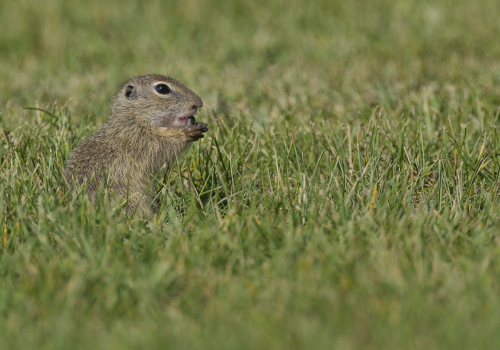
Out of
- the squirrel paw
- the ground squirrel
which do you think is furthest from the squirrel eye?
the squirrel paw

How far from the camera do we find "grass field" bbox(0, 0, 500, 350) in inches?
89.3

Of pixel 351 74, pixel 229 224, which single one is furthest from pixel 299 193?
pixel 351 74

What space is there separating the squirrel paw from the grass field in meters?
0.18

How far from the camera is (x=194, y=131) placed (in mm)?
3785

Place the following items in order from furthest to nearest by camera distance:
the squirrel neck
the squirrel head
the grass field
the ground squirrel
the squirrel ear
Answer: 1. the squirrel ear
2. the squirrel head
3. the squirrel neck
4. the ground squirrel
5. the grass field

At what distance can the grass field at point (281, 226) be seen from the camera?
7.44 ft

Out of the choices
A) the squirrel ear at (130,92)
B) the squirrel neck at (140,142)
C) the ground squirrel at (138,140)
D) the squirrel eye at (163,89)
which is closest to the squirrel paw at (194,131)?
the ground squirrel at (138,140)

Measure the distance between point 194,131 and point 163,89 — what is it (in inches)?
18.9

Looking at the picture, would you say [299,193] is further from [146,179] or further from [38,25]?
[38,25]

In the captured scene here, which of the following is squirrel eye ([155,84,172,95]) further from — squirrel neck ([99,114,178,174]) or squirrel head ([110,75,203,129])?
squirrel neck ([99,114,178,174])

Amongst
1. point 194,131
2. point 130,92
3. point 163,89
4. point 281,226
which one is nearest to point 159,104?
point 163,89

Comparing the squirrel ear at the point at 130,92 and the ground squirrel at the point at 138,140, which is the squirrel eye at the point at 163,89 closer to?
the ground squirrel at the point at 138,140

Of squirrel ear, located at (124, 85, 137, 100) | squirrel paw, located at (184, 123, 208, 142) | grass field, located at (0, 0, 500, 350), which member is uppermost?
squirrel ear, located at (124, 85, 137, 100)

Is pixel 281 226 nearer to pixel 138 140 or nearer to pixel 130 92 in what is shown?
pixel 138 140
